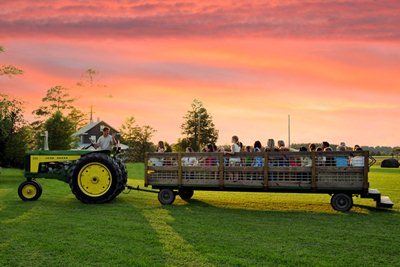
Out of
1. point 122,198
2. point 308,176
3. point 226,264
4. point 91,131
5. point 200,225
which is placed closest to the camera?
point 226,264

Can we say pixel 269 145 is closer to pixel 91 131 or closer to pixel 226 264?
pixel 226 264

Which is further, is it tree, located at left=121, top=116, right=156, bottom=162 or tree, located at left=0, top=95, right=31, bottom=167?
tree, located at left=121, top=116, right=156, bottom=162

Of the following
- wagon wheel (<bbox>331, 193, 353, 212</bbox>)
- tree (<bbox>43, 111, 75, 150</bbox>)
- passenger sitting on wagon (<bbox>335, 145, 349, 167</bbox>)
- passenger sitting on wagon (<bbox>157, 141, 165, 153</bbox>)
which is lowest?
wagon wheel (<bbox>331, 193, 353, 212</bbox>)

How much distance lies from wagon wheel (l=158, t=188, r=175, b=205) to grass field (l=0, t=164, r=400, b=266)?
9.9 inches

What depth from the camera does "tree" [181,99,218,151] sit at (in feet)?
283

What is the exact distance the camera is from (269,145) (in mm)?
13875

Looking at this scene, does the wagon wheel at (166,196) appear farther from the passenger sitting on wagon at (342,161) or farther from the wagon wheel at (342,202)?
the passenger sitting on wagon at (342,161)

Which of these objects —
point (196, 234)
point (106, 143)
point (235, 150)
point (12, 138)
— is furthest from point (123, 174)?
point (12, 138)

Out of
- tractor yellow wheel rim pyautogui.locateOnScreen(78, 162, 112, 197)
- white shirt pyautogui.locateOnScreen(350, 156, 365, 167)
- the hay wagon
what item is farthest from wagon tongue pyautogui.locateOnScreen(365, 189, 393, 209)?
tractor yellow wheel rim pyautogui.locateOnScreen(78, 162, 112, 197)

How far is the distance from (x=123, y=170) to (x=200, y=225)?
498cm

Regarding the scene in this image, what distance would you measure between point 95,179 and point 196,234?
5.77 metres

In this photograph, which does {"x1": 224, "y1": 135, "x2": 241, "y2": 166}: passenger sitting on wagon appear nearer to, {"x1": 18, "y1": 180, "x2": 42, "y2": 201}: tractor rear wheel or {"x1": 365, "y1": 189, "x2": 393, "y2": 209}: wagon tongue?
{"x1": 365, "y1": 189, "x2": 393, "y2": 209}: wagon tongue

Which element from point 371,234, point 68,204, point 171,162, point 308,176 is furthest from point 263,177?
point 68,204

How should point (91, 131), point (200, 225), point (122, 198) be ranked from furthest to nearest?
point (91, 131) → point (122, 198) → point (200, 225)
